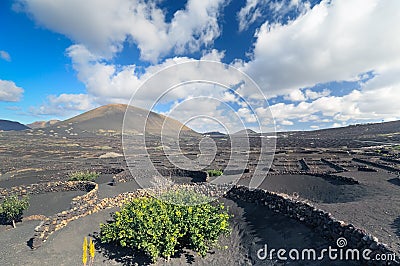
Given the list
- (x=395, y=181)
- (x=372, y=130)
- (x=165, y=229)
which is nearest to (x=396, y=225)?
(x=165, y=229)

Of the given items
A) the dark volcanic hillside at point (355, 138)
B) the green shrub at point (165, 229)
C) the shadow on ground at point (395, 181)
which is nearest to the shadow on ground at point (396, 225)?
the green shrub at point (165, 229)

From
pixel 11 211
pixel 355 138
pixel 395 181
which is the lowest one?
pixel 11 211

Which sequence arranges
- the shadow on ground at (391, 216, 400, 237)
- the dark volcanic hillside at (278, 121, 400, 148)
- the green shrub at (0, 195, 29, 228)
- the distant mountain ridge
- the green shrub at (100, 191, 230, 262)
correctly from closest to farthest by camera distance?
1. the shadow on ground at (391, 216, 400, 237)
2. the green shrub at (100, 191, 230, 262)
3. the green shrub at (0, 195, 29, 228)
4. the dark volcanic hillside at (278, 121, 400, 148)
5. the distant mountain ridge

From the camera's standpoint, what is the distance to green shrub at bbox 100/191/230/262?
353 inches

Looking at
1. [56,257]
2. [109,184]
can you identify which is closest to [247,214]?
[56,257]

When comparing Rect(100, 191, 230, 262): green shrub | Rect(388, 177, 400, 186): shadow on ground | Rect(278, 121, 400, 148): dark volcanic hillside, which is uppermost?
Rect(278, 121, 400, 148): dark volcanic hillside

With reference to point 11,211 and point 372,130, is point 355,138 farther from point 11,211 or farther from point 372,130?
point 11,211

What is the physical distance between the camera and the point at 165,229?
9.16m

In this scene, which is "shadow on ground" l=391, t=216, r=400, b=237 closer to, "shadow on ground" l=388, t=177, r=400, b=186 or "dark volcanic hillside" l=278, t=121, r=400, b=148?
"shadow on ground" l=388, t=177, r=400, b=186

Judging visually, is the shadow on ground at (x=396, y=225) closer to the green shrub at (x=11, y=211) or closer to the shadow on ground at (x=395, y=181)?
the shadow on ground at (x=395, y=181)

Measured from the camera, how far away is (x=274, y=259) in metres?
8.58

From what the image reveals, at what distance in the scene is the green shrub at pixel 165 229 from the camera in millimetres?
8961

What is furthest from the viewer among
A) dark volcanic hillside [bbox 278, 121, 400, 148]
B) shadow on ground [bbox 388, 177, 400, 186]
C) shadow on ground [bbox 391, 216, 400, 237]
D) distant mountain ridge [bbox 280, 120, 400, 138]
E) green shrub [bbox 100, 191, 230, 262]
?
distant mountain ridge [bbox 280, 120, 400, 138]

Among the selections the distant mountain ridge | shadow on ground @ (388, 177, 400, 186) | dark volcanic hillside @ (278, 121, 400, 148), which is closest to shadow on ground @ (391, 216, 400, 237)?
shadow on ground @ (388, 177, 400, 186)
